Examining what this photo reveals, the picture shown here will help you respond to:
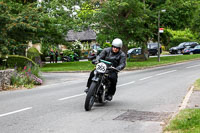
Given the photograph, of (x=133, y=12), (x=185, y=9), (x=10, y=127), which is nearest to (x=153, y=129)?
(x=10, y=127)

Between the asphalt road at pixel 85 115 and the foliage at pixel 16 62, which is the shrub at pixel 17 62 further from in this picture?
the asphalt road at pixel 85 115

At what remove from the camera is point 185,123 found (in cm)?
584

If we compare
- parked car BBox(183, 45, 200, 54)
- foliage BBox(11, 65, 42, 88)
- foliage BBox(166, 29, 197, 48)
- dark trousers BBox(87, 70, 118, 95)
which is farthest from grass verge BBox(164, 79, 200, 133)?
foliage BBox(166, 29, 197, 48)

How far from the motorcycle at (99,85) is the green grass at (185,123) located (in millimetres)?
2220

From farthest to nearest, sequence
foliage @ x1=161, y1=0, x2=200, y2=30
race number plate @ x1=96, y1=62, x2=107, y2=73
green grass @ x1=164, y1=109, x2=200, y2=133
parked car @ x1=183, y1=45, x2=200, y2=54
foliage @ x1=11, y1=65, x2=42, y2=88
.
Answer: parked car @ x1=183, y1=45, x2=200, y2=54, foliage @ x1=161, y1=0, x2=200, y2=30, foliage @ x1=11, y1=65, x2=42, y2=88, race number plate @ x1=96, y1=62, x2=107, y2=73, green grass @ x1=164, y1=109, x2=200, y2=133

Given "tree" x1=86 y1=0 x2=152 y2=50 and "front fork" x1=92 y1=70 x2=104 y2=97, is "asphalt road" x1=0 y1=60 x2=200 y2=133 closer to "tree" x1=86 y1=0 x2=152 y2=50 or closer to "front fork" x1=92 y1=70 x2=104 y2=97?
"front fork" x1=92 y1=70 x2=104 y2=97

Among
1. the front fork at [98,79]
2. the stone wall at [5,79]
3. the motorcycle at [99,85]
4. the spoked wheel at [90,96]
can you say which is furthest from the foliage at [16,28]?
the spoked wheel at [90,96]

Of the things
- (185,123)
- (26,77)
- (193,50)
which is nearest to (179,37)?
(193,50)

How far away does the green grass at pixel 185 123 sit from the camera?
5.50 m

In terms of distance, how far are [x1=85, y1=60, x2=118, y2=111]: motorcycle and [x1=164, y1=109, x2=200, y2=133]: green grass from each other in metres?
2.22

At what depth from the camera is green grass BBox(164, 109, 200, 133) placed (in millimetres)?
5500

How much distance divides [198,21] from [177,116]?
48.5 meters

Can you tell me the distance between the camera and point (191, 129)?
5.46 meters

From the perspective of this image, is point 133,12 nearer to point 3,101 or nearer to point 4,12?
point 4,12
